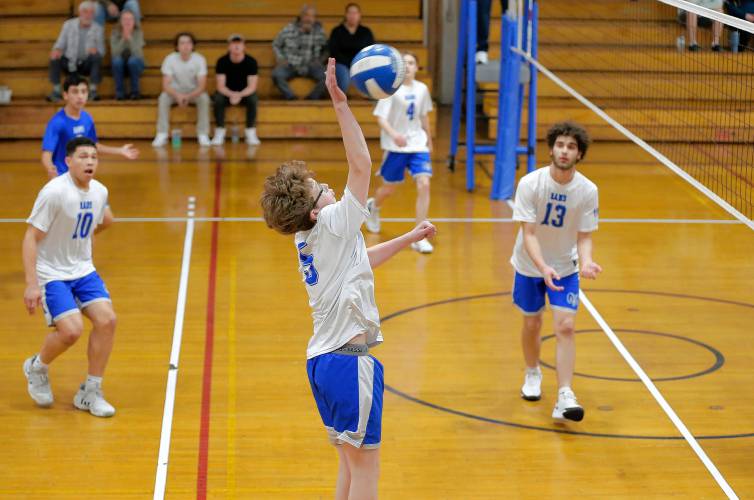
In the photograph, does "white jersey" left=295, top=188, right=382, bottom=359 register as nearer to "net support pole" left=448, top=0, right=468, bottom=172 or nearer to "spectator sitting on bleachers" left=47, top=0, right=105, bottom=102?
"net support pole" left=448, top=0, right=468, bottom=172

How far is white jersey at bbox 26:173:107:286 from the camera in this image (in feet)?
23.0

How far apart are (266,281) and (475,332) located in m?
2.24

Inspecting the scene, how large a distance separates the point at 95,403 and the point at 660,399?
12.4ft

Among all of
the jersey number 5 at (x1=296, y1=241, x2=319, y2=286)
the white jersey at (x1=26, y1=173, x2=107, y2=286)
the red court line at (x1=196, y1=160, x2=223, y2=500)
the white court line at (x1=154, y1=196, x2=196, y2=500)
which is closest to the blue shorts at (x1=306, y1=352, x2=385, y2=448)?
the jersey number 5 at (x1=296, y1=241, x2=319, y2=286)

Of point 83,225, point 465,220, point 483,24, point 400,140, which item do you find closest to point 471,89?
Result: point 483,24

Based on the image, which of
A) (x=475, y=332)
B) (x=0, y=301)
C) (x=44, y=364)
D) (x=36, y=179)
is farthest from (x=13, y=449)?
(x=36, y=179)

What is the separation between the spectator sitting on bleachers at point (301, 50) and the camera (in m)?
17.7

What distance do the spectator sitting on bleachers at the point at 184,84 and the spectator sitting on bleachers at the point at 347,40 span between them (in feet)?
6.79

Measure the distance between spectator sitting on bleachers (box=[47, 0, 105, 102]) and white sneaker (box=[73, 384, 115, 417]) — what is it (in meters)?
10.8

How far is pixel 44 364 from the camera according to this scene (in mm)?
7293

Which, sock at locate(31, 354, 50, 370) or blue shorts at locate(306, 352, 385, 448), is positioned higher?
blue shorts at locate(306, 352, 385, 448)

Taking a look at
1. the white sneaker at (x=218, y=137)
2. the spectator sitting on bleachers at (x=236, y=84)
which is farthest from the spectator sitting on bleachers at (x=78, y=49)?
the white sneaker at (x=218, y=137)

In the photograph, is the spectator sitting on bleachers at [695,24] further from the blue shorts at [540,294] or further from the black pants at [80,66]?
the black pants at [80,66]

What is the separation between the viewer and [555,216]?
282 inches
